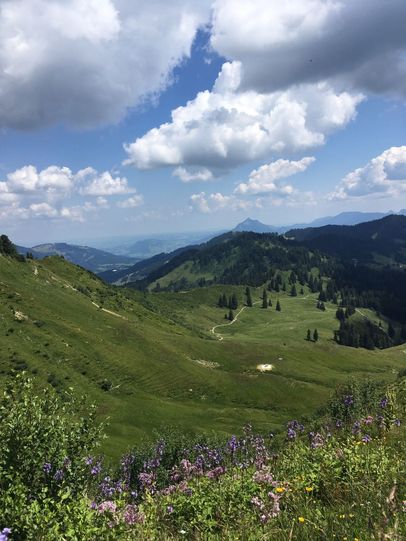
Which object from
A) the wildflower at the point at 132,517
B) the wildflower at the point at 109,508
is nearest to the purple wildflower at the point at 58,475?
the wildflower at the point at 132,517

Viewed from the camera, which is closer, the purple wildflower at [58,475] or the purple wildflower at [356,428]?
the purple wildflower at [58,475]

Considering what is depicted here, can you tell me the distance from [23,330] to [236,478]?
4175 inches

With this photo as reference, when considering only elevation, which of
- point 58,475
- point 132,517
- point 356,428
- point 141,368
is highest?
point 132,517

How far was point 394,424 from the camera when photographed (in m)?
14.9

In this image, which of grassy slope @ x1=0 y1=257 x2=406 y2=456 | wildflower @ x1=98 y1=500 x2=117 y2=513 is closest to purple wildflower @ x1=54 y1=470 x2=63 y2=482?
wildflower @ x1=98 y1=500 x2=117 y2=513

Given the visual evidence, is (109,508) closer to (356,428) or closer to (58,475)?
(58,475)

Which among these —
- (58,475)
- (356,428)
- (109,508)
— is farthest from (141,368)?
(109,508)

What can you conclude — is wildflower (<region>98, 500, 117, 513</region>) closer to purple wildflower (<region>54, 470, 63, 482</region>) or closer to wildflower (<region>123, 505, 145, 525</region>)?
wildflower (<region>123, 505, 145, 525</region>)

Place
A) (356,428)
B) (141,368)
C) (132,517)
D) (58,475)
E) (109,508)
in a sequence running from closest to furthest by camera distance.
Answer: (109,508) < (132,517) < (58,475) < (356,428) < (141,368)

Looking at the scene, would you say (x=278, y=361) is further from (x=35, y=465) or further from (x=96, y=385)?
(x=35, y=465)

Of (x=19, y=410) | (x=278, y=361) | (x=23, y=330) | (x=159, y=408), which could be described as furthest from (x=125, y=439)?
(x=278, y=361)

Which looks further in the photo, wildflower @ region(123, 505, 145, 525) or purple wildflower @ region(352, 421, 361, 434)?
purple wildflower @ region(352, 421, 361, 434)

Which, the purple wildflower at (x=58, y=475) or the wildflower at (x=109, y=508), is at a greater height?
the wildflower at (x=109, y=508)

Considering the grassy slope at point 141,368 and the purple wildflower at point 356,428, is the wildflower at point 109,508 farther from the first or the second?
the grassy slope at point 141,368
